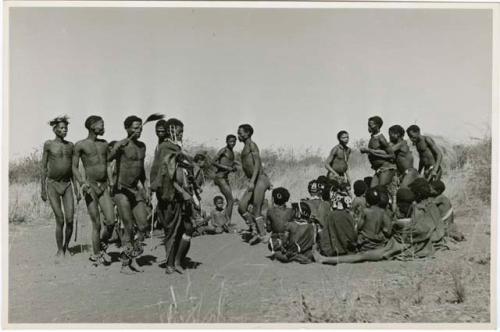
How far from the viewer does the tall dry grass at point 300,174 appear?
12.1 m

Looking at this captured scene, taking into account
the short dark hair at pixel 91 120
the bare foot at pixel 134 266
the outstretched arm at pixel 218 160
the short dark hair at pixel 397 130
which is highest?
the short dark hair at pixel 91 120

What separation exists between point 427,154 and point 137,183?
4.53m

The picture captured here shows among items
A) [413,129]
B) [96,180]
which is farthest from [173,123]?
[413,129]

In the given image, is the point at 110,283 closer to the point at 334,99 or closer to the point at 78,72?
the point at 78,72

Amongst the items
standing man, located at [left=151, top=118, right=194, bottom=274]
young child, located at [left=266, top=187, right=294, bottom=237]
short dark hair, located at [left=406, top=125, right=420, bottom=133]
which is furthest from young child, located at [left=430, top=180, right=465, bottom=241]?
standing man, located at [left=151, top=118, right=194, bottom=274]

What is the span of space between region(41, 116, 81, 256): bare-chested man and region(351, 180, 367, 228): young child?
13.7 ft

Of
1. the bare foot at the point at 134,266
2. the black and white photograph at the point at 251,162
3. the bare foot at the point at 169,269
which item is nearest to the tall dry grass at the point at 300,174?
the black and white photograph at the point at 251,162

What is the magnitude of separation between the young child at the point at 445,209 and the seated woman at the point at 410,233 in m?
0.14

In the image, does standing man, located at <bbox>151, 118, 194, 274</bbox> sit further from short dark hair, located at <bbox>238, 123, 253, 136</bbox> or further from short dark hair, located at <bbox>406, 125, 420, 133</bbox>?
short dark hair, located at <bbox>406, 125, 420, 133</bbox>

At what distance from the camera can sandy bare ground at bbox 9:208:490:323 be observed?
11367mm

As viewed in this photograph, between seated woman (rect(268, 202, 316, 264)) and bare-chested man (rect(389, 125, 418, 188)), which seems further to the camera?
bare-chested man (rect(389, 125, 418, 188))

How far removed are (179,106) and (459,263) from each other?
15.6 ft

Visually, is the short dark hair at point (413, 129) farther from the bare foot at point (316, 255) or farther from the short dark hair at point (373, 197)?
the bare foot at point (316, 255)

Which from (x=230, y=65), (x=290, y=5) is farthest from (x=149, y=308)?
(x=290, y=5)
